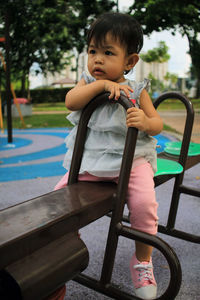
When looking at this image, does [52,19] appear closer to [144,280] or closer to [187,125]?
[187,125]

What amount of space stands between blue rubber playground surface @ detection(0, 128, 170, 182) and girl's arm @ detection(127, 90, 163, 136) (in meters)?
1.75

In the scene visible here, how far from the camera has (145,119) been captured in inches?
50.1

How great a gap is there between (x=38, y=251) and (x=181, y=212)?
5.93 feet

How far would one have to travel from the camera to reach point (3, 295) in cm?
88

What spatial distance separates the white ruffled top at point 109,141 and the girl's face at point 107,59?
0.07 meters

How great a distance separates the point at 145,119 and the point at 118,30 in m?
0.37

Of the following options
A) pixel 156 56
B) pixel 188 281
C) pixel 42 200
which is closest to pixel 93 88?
pixel 42 200

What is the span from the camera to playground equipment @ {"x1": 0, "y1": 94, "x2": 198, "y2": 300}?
0.89 m

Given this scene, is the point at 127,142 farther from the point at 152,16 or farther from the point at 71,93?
the point at 152,16

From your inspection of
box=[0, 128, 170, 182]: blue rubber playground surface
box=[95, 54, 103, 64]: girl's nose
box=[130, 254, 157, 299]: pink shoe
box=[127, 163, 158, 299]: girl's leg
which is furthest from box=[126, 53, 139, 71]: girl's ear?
box=[0, 128, 170, 182]: blue rubber playground surface

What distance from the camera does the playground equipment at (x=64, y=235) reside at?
2.92 ft

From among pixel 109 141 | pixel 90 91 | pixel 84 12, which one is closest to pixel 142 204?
pixel 109 141

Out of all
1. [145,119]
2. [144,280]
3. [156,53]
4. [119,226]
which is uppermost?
[156,53]

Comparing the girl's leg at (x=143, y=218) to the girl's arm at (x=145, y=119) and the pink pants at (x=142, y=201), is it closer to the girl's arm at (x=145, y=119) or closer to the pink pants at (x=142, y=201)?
the pink pants at (x=142, y=201)
